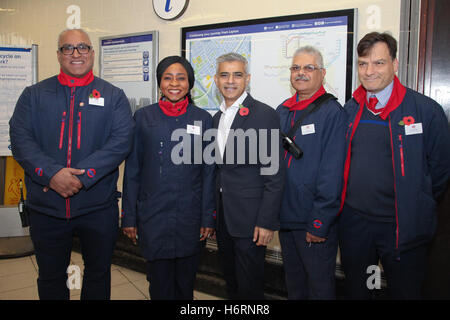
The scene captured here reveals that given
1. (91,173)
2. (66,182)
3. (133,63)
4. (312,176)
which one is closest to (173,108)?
(91,173)

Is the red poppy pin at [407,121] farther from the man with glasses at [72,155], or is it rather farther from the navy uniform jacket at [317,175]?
the man with glasses at [72,155]

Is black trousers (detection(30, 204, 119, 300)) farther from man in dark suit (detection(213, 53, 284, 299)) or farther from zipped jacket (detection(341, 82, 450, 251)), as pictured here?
zipped jacket (detection(341, 82, 450, 251))

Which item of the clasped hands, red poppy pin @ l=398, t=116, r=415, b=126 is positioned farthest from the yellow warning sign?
red poppy pin @ l=398, t=116, r=415, b=126

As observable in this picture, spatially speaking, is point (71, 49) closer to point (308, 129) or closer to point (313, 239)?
point (308, 129)

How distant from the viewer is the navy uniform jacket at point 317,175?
1700 mm

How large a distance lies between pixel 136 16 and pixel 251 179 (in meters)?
2.22

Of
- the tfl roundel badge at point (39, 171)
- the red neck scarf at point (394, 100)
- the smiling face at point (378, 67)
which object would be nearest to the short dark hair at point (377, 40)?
the smiling face at point (378, 67)

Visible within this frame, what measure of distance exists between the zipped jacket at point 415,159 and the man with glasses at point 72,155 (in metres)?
1.31

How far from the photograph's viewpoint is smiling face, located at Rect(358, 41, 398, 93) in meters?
1.70

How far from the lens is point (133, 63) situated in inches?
130

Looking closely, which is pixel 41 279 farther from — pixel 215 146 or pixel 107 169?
pixel 215 146

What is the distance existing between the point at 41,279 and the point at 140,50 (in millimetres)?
2118

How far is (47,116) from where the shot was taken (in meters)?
1.82
